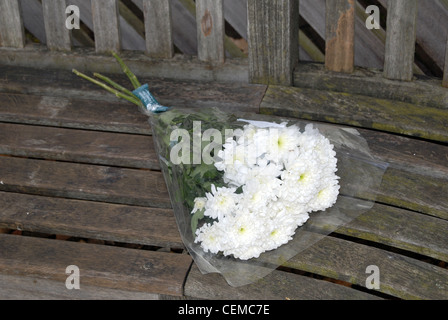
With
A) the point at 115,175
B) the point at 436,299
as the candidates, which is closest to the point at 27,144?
the point at 115,175

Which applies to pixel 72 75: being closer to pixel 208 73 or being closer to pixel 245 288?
pixel 208 73

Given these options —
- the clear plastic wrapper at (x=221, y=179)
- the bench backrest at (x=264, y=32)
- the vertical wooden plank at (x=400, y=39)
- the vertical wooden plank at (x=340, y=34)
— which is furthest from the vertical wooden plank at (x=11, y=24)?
the vertical wooden plank at (x=400, y=39)

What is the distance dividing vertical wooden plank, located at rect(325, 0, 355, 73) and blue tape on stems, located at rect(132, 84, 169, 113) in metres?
0.76

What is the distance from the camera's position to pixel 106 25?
2857 millimetres

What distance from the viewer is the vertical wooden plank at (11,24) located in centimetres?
297

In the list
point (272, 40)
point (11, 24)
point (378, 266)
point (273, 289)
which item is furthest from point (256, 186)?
point (11, 24)

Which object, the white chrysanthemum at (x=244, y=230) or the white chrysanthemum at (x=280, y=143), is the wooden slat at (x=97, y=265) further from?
the white chrysanthemum at (x=280, y=143)

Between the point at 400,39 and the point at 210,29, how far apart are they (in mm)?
791

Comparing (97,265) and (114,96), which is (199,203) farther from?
(114,96)

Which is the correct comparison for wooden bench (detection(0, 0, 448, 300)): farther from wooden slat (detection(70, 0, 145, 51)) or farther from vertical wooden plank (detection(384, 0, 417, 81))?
wooden slat (detection(70, 0, 145, 51))

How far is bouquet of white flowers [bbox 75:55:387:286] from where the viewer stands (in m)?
1.92

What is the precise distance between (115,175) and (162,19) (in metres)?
0.77

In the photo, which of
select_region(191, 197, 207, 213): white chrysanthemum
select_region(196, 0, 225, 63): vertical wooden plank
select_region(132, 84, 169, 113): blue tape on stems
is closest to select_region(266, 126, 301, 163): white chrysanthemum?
select_region(191, 197, 207, 213): white chrysanthemum

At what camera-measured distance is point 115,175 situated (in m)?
2.42
